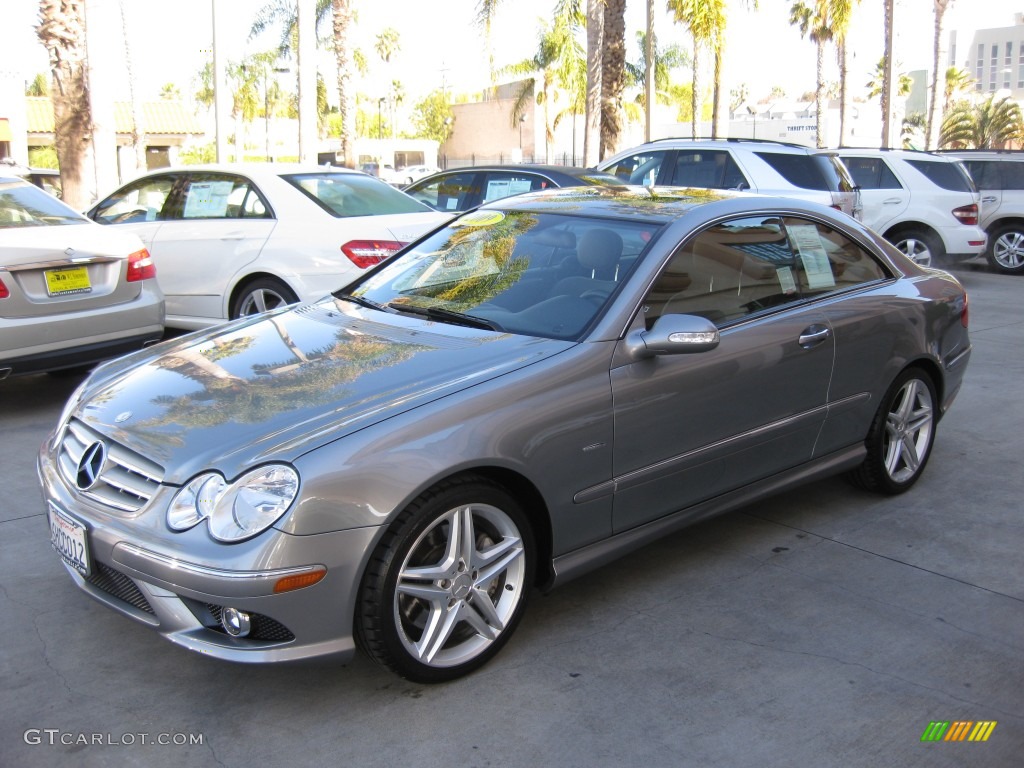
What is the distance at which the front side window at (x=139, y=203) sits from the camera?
845cm

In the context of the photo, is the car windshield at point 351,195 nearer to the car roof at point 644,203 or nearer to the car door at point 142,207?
the car door at point 142,207

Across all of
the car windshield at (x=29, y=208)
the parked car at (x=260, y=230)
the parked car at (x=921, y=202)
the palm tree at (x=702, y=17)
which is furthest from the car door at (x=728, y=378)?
the palm tree at (x=702, y=17)

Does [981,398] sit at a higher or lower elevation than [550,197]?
lower

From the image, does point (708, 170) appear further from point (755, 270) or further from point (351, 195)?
point (755, 270)

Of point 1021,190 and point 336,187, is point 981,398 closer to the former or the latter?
point 336,187

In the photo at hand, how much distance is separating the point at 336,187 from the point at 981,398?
16.8ft

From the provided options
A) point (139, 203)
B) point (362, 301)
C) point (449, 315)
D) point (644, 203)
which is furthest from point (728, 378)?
point (139, 203)

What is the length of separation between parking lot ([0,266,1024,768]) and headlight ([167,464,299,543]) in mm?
437

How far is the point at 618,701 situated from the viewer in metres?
3.25

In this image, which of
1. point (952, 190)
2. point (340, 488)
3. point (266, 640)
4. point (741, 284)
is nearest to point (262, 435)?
point (340, 488)

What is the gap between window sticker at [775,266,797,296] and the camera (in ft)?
14.7

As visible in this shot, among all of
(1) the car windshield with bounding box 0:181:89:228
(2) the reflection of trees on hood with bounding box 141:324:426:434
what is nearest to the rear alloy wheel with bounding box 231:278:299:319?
(1) the car windshield with bounding box 0:181:89:228

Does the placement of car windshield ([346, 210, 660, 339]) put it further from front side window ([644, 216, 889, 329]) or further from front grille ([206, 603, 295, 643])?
front grille ([206, 603, 295, 643])

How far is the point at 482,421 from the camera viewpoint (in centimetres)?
328
